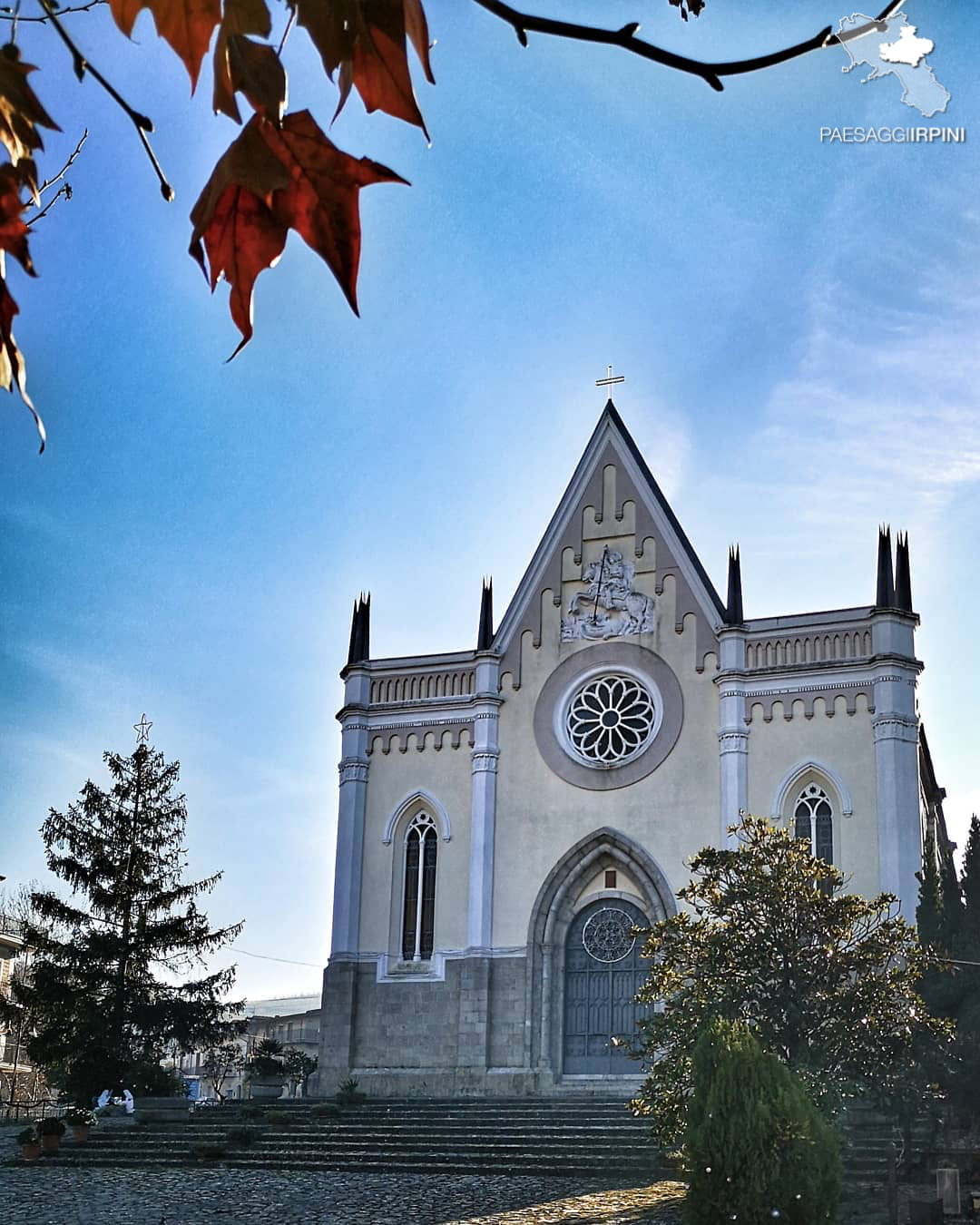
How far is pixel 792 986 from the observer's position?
→ 18453mm

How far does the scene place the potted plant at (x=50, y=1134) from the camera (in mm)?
24375

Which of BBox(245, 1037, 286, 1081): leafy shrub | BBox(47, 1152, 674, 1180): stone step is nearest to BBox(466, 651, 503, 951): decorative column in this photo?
BBox(245, 1037, 286, 1081): leafy shrub

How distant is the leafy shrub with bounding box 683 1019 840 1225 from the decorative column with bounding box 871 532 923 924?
43.7ft

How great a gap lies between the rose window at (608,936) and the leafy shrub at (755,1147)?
15.1 meters

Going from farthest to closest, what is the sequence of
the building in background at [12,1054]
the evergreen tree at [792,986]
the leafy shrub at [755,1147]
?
the building in background at [12,1054], the evergreen tree at [792,986], the leafy shrub at [755,1147]

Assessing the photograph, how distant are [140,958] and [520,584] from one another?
43.0 feet

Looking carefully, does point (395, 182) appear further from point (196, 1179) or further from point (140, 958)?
point (140, 958)

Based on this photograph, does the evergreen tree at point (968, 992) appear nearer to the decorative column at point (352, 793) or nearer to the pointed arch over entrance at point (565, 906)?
the pointed arch over entrance at point (565, 906)

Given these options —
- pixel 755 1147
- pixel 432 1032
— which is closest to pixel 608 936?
pixel 432 1032

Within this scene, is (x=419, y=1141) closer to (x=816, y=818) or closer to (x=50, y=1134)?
(x=50, y=1134)

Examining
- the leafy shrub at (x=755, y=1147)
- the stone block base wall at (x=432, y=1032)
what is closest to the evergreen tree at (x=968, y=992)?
the leafy shrub at (x=755, y=1147)

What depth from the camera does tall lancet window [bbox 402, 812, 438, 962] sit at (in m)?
31.1

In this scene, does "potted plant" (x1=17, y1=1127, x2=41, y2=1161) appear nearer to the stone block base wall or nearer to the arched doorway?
the stone block base wall

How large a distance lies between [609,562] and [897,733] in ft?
24.2
